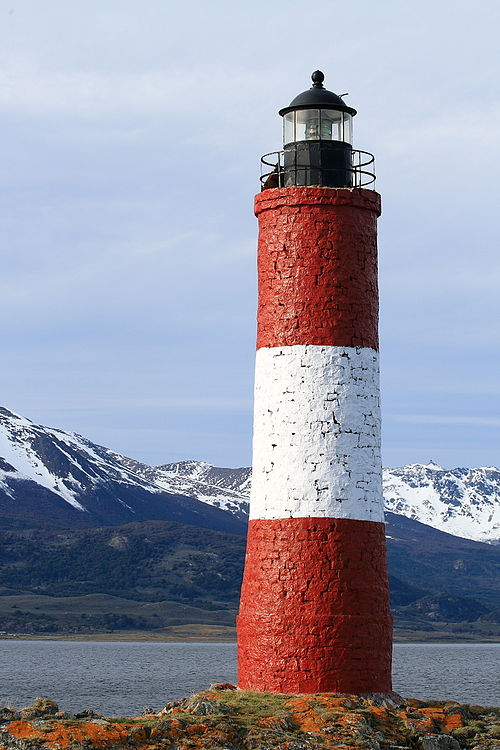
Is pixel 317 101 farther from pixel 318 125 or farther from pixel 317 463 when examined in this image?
pixel 317 463

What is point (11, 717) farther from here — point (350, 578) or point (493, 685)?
point (493, 685)

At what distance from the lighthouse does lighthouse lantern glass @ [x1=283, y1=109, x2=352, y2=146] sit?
27 millimetres

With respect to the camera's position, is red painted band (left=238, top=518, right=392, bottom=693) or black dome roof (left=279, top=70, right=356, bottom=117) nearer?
red painted band (left=238, top=518, right=392, bottom=693)

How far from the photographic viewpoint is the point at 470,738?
24.1m

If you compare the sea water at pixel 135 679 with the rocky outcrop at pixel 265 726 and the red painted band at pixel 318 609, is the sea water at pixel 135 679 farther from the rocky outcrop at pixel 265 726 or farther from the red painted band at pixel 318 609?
the rocky outcrop at pixel 265 726

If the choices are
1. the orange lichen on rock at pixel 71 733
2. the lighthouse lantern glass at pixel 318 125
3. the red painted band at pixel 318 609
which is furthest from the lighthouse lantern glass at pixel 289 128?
the orange lichen on rock at pixel 71 733

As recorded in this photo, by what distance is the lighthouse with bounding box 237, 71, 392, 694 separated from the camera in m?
25.2

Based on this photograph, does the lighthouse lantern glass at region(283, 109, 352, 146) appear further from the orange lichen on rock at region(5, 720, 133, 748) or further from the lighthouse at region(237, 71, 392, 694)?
the orange lichen on rock at region(5, 720, 133, 748)

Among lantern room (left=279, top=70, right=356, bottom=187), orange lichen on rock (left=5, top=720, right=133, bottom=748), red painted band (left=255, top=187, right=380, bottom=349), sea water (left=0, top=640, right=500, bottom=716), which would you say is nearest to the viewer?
orange lichen on rock (left=5, top=720, right=133, bottom=748)

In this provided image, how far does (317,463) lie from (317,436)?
570mm

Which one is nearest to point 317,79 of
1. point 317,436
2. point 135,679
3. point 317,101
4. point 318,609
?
point 317,101

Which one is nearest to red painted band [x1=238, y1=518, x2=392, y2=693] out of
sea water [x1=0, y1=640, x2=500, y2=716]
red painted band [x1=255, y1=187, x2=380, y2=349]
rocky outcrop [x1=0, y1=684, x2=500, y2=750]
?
rocky outcrop [x1=0, y1=684, x2=500, y2=750]

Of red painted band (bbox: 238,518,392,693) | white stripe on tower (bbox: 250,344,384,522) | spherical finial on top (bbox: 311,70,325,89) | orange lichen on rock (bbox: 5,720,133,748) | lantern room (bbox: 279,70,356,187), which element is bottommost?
orange lichen on rock (bbox: 5,720,133,748)

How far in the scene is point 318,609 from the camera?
2512cm
